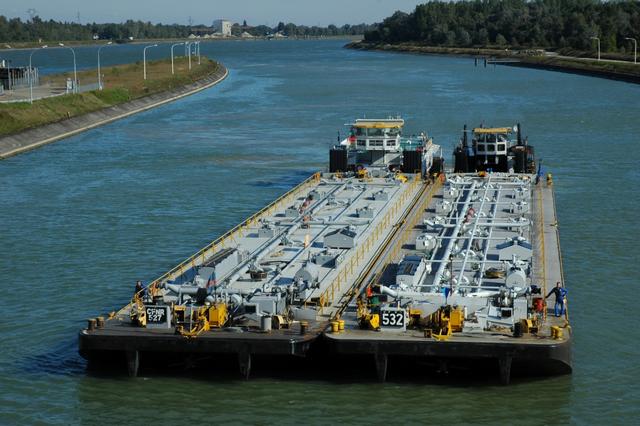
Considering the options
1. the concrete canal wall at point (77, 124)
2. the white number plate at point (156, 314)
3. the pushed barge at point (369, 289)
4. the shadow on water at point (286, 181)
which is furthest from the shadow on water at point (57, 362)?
the concrete canal wall at point (77, 124)

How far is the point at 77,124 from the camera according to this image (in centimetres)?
9575

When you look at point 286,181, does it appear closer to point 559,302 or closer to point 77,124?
point 559,302

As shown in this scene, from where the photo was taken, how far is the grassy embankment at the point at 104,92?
90188mm

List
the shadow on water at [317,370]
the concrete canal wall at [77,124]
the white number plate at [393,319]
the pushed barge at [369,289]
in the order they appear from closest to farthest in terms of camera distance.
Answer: the pushed barge at [369,289], the white number plate at [393,319], the shadow on water at [317,370], the concrete canal wall at [77,124]

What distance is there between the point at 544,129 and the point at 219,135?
83.0 feet

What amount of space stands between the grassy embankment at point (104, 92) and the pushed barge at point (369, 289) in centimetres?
4756

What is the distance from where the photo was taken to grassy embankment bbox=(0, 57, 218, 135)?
90.2m

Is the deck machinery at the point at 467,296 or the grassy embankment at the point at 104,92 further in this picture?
the grassy embankment at the point at 104,92

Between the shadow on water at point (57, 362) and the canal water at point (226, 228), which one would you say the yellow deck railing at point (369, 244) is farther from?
the shadow on water at point (57, 362)

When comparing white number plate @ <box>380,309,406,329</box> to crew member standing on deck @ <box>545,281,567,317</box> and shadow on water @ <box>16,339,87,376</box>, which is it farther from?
shadow on water @ <box>16,339,87,376</box>

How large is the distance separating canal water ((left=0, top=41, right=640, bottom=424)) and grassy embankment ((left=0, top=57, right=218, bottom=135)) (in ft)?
15.3

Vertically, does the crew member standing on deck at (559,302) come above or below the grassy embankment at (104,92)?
below

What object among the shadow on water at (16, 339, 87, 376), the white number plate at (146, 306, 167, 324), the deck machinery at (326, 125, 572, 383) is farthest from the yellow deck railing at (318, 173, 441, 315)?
the shadow on water at (16, 339, 87, 376)

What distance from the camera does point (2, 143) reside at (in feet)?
261
